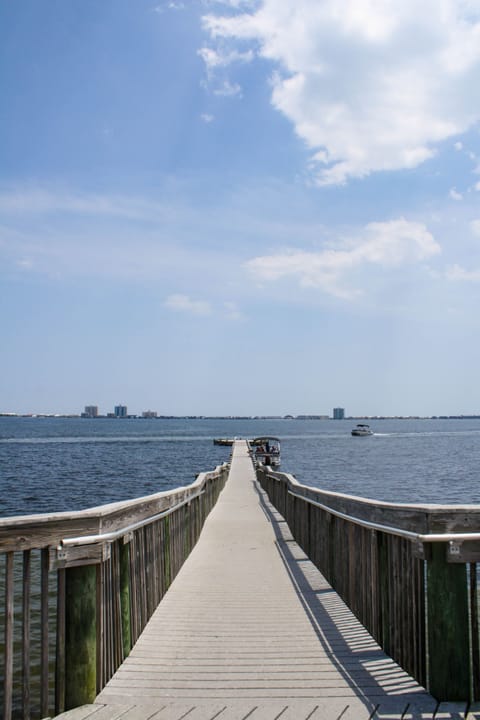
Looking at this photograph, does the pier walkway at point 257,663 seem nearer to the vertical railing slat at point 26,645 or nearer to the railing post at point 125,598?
the railing post at point 125,598

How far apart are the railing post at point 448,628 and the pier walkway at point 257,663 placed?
12 cm

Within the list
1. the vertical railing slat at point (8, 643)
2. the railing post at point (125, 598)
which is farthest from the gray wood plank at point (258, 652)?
the vertical railing slat at point (8, 643)

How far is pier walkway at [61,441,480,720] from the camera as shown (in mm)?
4043

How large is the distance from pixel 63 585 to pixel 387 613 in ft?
8.77

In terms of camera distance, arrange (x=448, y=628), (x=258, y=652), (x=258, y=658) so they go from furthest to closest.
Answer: (x=258, y=652) → (x=258, y=658) → (x=448, y=628)

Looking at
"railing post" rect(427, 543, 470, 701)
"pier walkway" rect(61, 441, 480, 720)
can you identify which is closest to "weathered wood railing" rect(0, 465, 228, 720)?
"pier walkway" rect(61, 441, 480, 720)

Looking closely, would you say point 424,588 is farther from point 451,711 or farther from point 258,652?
point 258,652

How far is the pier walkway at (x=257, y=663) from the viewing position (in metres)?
4.04

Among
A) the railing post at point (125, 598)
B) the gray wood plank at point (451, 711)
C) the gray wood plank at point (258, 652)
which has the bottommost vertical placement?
the gray wood plank at point (258, 652)

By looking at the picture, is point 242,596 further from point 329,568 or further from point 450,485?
point 450,485

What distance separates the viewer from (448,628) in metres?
4.14

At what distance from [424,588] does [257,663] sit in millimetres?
1471

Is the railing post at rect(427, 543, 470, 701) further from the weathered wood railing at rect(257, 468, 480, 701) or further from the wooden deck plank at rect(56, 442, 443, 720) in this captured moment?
the wooden deck plank at rect(56, 442, 443, 720)

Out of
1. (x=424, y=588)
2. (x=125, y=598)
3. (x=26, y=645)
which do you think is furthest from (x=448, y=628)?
(x=26, y=645)
